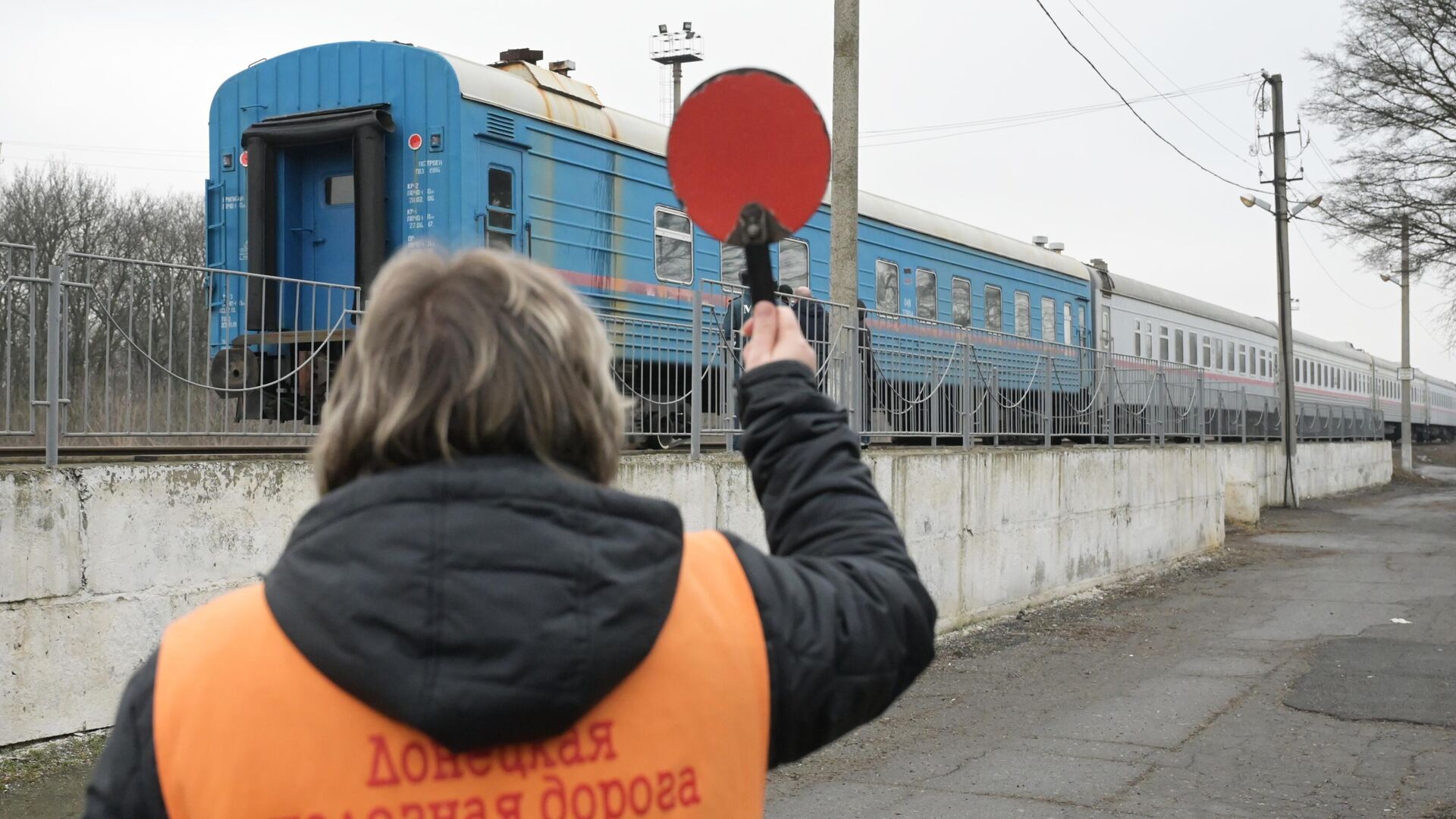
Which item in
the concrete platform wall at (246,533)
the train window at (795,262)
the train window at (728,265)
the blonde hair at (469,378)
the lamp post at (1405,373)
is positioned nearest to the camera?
the blonde hair at (469,378)

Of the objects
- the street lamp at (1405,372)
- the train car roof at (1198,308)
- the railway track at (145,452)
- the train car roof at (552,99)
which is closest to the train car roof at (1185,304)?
the train car roof at (1198,308)

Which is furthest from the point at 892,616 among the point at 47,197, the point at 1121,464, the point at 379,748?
the point at 47,197

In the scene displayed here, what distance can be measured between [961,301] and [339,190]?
10.6 meters

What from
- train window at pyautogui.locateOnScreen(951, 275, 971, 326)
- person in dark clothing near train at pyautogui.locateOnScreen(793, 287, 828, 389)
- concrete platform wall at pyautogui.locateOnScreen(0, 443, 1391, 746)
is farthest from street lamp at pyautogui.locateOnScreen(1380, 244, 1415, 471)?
person in dark clothing near train at pyautogui.locateOnScreen(793, 287, 828, 389)

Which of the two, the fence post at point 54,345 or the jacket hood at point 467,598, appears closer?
the jacket hood at point 467,598

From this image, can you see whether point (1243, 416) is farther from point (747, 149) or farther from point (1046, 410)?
point (747, 149)

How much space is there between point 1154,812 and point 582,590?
5379mm

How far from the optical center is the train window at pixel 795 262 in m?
15.6

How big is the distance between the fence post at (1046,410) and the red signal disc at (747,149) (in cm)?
1291

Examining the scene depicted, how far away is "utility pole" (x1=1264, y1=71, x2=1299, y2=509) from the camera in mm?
29953

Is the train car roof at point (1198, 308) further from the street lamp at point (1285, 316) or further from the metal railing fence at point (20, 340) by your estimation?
the metal railing fence at point (20, 340)

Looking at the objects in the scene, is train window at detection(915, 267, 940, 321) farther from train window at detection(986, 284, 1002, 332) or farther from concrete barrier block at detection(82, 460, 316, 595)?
concrete barrier block at detection(82, 460, 316, 595)

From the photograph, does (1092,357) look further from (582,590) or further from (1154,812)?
(582,590)

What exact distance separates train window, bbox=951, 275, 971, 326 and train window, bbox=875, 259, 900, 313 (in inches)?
75.9
